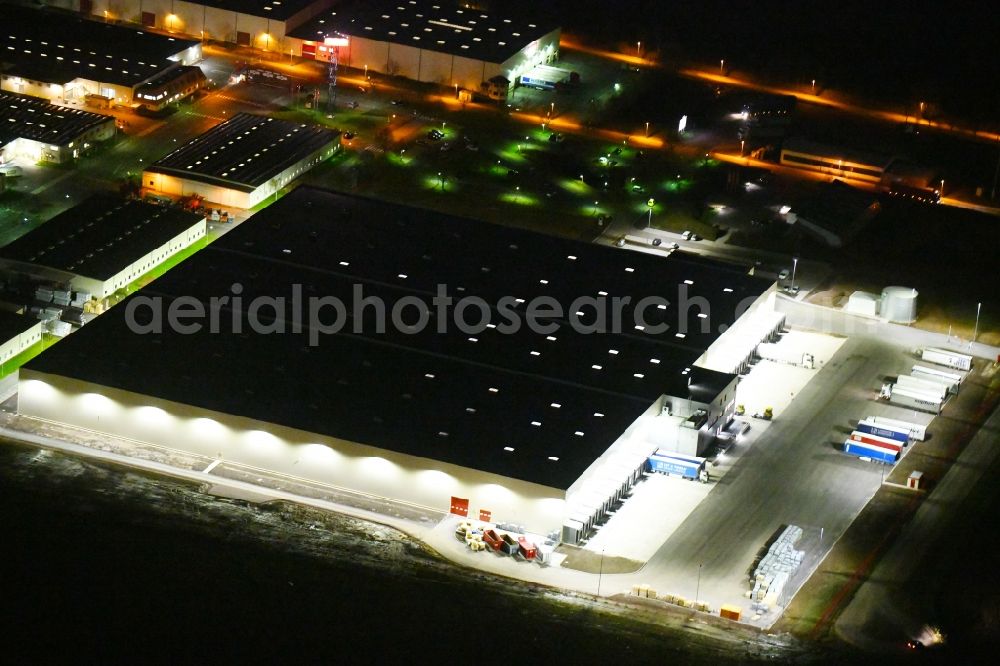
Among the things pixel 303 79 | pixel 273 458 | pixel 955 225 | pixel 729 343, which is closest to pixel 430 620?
pixel 273 458

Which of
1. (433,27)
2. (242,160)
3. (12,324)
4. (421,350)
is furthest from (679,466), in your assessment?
(433,27)

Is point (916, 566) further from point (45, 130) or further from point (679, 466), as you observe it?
point (45, 130)

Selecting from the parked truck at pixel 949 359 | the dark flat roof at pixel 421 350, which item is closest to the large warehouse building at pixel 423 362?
the dark flat roof at pixel 421 350

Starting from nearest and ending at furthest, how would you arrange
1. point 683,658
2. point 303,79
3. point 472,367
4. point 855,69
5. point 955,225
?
point 683,658
point 472,367
point 955,225
point 303,79
point 855,69

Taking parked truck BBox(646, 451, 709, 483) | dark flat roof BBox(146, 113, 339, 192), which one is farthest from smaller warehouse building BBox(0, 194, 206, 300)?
parked truck BBox(646, 451, 709, 483)

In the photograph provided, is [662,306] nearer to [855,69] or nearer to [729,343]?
[729,343]

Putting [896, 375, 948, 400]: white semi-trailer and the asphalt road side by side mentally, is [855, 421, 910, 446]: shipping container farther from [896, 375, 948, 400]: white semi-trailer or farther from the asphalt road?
[896, 375, 948, 400]: white semi-trailer
